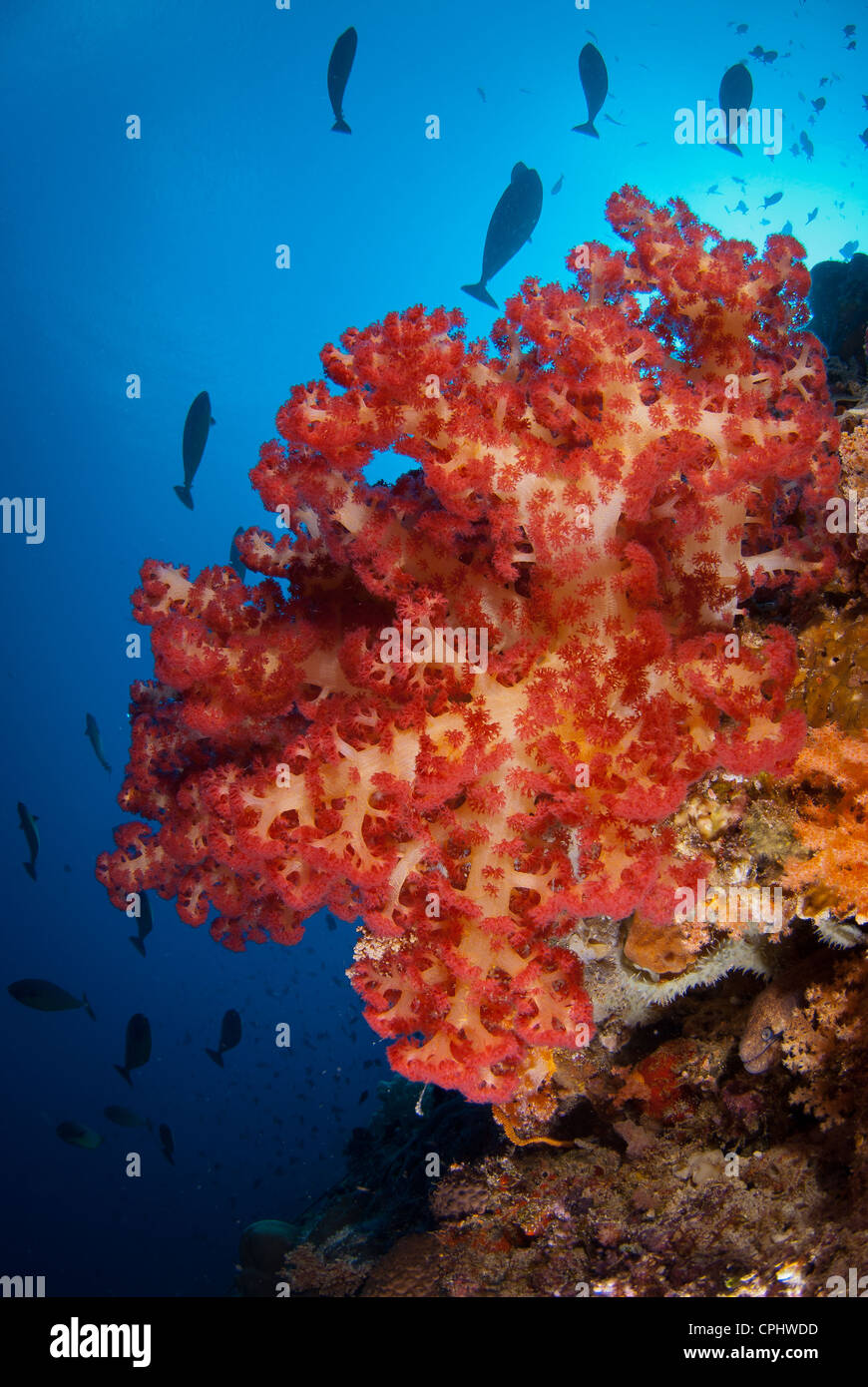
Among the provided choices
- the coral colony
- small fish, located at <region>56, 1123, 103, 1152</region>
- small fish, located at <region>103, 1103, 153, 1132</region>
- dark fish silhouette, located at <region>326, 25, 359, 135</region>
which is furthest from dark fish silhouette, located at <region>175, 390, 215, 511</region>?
small fish, located at <region>56, 1123, 103, 1152</region>

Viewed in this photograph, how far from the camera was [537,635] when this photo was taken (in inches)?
116

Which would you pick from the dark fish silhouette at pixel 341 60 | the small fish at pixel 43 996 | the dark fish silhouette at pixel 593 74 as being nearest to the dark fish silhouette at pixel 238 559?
the small fish at pixel 43 996

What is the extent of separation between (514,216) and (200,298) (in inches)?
2116

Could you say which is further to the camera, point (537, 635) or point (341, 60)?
Answer: point (341, 60)

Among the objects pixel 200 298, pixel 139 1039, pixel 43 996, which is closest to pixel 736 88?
pixel 139 1039

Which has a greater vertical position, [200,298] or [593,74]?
[200,298]

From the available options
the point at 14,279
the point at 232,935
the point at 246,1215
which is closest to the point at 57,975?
the point at 246,1215

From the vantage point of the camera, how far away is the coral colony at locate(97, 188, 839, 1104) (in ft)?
8.77

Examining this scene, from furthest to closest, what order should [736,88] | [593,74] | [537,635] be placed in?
[736,88]
[593,74]
[537,635]

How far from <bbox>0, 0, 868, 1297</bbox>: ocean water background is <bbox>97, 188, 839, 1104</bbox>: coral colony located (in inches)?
621

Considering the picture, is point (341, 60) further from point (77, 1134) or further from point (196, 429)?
point (77, 1134)

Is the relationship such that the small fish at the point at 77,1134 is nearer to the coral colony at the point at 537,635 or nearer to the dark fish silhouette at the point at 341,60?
the coral colony at the point at 537,635

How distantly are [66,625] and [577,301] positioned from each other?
3125 inches

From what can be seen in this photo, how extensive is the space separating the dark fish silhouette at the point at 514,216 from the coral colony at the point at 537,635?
27.0 feet
